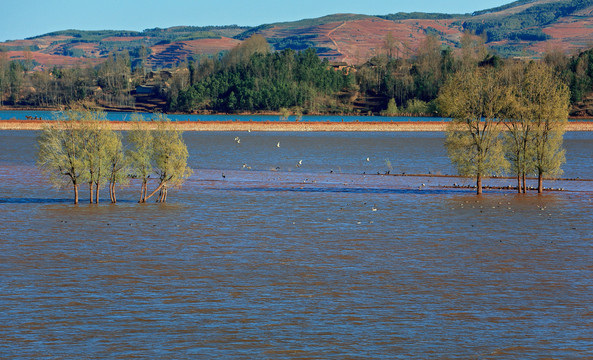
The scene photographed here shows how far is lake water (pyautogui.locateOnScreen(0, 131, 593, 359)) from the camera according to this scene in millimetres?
18203

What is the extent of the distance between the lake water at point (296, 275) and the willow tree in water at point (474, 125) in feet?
7.88

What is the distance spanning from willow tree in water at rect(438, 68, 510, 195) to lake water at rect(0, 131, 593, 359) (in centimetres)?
240

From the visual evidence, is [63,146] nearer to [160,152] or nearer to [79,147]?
[79,147]

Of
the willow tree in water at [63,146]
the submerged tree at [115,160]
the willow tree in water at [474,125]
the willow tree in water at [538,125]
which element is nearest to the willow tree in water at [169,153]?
the submerged tree at [115,160]

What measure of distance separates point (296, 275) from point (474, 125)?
2850 cm

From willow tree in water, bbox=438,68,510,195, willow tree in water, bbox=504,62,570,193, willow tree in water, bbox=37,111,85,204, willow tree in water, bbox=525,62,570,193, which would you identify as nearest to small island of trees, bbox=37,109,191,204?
willow tree in water, bbox=37,111,85,204

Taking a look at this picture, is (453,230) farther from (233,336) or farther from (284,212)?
(233,336)

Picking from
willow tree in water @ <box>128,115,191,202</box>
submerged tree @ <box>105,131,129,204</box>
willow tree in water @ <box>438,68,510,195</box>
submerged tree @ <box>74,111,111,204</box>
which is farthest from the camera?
willow tree in water @ <box>438,68,510,195</box>

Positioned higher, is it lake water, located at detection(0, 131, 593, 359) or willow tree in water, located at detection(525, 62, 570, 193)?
willow tree in water, located at detection(525, 62, 570, 193)

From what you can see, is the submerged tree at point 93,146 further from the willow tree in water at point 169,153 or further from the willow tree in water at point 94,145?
the willow tree in water at point 169,153

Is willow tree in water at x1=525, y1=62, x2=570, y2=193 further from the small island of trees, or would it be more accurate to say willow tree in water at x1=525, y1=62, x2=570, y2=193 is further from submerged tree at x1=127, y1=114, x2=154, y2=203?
submerged tree at x1=127, y1=114, x2=154, y2=203

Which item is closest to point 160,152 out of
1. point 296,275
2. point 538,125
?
point 296,275

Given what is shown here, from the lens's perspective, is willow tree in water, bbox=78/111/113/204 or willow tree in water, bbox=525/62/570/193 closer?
willow tree in water, bbox=78/111/113/204

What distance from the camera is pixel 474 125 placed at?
50281 mm
